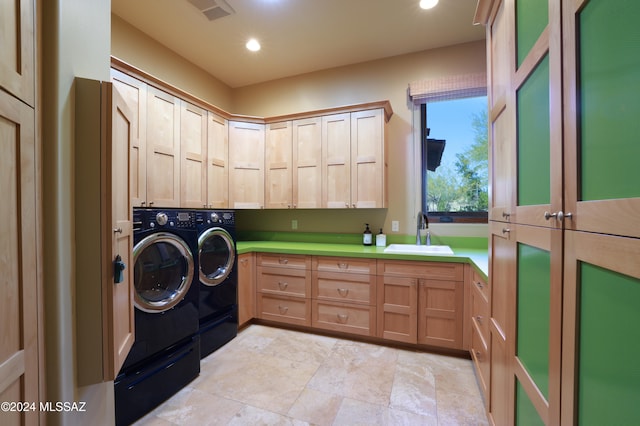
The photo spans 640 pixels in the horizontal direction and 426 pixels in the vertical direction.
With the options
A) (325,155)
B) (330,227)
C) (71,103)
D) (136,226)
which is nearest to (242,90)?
(325,155)

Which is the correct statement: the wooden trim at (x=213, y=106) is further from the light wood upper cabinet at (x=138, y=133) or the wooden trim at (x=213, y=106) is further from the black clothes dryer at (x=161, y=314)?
the black clothes dryer at (x=161, y=314)

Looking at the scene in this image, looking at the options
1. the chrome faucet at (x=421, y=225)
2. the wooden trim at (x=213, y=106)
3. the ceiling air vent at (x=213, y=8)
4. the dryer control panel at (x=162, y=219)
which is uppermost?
the ceiling air vent at (x=213, y=8)

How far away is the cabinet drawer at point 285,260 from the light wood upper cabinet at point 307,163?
582 millimetres

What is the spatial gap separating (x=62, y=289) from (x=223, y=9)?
2.40 meters

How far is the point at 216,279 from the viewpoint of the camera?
7.95 ft

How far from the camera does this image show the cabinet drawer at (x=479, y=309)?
157cm

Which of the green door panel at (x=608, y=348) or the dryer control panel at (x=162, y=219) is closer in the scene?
the green door panel at (x=608, y=348)

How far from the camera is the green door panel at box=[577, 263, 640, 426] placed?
473 millimetres

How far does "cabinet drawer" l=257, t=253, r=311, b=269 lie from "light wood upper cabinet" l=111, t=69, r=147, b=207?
4.03 ft

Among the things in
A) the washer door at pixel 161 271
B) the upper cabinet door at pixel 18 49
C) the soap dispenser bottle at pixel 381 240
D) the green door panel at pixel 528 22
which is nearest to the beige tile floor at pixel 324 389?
the washer door at pixel 161 271

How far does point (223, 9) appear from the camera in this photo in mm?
2262

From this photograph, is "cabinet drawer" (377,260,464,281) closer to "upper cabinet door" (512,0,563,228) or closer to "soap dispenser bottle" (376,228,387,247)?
"soap dispenser bottle" (376,228,387,247)

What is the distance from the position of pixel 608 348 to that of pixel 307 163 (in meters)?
2.68

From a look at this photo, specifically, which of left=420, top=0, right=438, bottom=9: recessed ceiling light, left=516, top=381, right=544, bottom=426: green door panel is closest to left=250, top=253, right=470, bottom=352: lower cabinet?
left=516, top=381, right=544, bottom=426: green door panel
